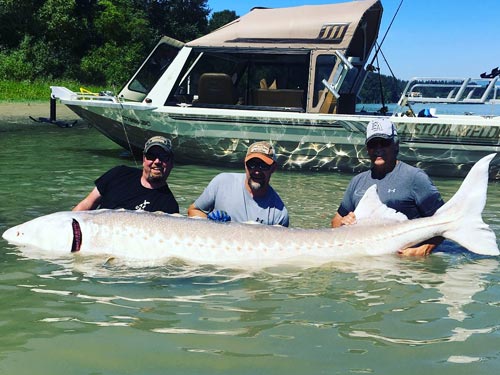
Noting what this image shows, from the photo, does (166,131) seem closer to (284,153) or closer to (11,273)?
(284,153)

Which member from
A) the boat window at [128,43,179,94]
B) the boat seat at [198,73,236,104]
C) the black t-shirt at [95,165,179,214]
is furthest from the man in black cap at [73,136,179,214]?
the boat window at [128,43,179,94]

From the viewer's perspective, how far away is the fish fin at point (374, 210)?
4199mm

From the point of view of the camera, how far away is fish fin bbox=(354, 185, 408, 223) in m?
4.20

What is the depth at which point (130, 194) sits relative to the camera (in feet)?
15.0

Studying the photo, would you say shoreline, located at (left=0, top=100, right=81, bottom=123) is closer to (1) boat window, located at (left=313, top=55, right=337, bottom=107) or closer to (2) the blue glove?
(1) boat window, located at (left=313, top=55, right=337, bottom=107)

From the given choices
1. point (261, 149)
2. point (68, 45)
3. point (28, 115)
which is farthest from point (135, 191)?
point (68, 45)

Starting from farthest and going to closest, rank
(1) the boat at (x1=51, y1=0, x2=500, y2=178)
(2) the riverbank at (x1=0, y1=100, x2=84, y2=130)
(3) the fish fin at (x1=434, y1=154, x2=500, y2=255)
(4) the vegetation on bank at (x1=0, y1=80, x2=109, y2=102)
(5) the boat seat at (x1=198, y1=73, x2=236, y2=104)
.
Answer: (4) the vegetation on bank at (x1=0, y1=80, x2=109, y2=102), (2) the riverbank at (x1=0, y1=100, x2=84, y2=130), (5) the boat seat at (x1=198, y1=73, x2=236, y2=104), (1) the boat at (x1=51, y1=0, x2=500, y2=178), (3) the fish fin at (x1=434, y1=154, x2=500, y2=255)

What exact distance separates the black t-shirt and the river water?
62 centimetres

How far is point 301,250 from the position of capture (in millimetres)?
4086

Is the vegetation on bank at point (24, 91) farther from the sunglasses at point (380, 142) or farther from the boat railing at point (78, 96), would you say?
the sunglasses at point (380, 142)

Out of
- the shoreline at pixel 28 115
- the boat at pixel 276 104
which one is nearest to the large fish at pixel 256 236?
the boat at pixel 276 104

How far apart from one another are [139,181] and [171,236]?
72cm

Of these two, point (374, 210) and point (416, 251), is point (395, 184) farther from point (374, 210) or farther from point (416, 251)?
point (416, 251)

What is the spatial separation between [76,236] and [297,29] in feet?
20.9
